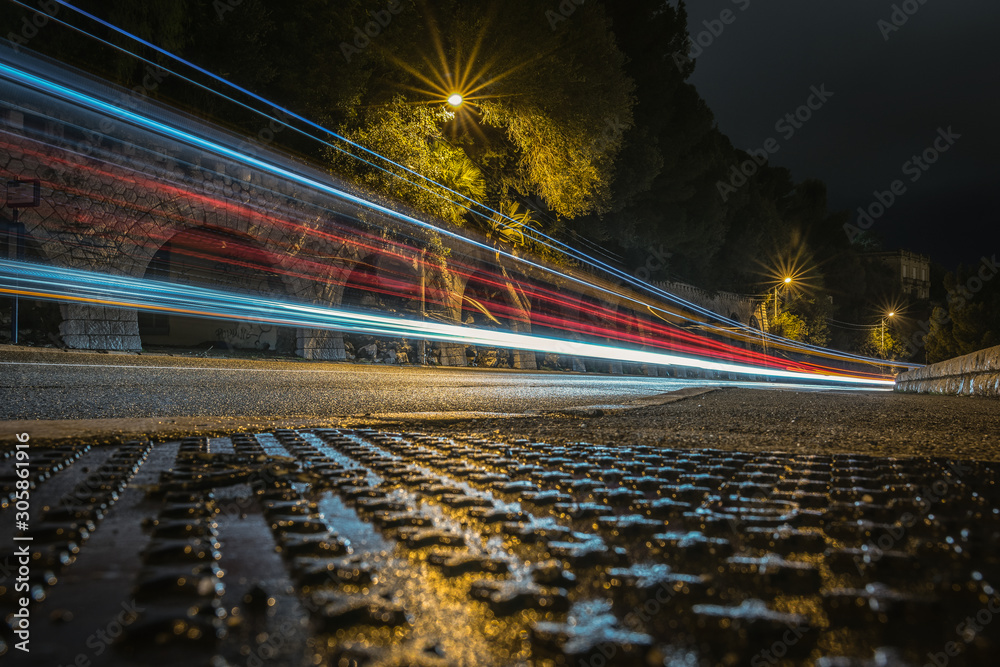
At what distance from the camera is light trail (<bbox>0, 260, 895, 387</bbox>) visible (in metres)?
10.5

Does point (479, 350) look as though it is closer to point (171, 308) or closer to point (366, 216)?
point (366, 216)

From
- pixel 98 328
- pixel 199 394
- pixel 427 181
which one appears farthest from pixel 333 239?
pixel 199 394

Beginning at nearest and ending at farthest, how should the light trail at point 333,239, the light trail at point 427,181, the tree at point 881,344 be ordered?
the light trail at point 333,239 → the light trail at point 427,181 → the tree at point 881,344

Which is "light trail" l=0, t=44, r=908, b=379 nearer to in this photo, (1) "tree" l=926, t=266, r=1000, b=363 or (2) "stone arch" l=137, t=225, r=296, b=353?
(2) "stone arch" l=137, t=225, r=296, b=353

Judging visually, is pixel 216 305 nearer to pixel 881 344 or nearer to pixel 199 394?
pixel 199 394

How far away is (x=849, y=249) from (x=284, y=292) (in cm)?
6385

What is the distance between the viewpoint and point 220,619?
2.31 ft
